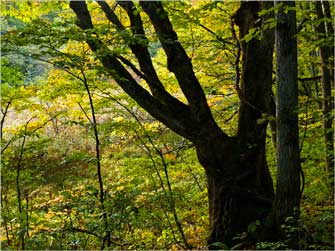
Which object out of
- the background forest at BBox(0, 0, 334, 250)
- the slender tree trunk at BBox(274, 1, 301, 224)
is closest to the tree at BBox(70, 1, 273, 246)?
the background forest at BBox(0, 0, 334, 250)

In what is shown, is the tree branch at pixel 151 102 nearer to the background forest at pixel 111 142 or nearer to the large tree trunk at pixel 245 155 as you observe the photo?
the background forest at pixel 111 142

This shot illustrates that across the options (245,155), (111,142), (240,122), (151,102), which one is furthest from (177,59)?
(111,142)

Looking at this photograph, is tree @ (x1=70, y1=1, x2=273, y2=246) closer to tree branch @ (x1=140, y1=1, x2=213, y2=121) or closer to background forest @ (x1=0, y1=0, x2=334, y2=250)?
tree branch @ (x1=140, y1=1, x2=213, y2=121)

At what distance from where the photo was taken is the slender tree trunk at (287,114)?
10.1ft

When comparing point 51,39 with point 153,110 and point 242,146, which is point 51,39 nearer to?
point 153,110

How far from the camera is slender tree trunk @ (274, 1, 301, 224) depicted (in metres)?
3.08

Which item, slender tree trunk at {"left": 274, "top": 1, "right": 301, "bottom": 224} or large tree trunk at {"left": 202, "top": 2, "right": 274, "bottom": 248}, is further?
large tree trunk at {"left": 202, "top": 2, "right": 274, "bottom": 248}

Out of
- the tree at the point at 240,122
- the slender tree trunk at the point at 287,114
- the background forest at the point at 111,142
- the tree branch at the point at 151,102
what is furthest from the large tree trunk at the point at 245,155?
the slender tree trunk at the point at 287,114

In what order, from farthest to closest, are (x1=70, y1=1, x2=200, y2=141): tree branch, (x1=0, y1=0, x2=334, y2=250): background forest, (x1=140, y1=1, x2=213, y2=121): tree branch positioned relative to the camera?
(x1=70, y1=1, x2=200, y2=141): tree branch, (x1=140, y1=1, x2=213, y2=121): tree branch, (x1=0, y1=0, x2=334, y2=250): background forest

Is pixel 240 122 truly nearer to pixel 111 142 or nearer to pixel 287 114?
pixel 287 114

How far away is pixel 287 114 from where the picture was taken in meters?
3.17

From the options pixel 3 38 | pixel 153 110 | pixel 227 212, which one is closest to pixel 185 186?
pixel 227 212

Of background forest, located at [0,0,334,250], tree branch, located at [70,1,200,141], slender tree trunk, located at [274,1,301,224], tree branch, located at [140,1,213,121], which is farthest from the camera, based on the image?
tree branch, located at [70,1,200,141]

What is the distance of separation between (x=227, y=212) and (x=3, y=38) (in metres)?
2.92
